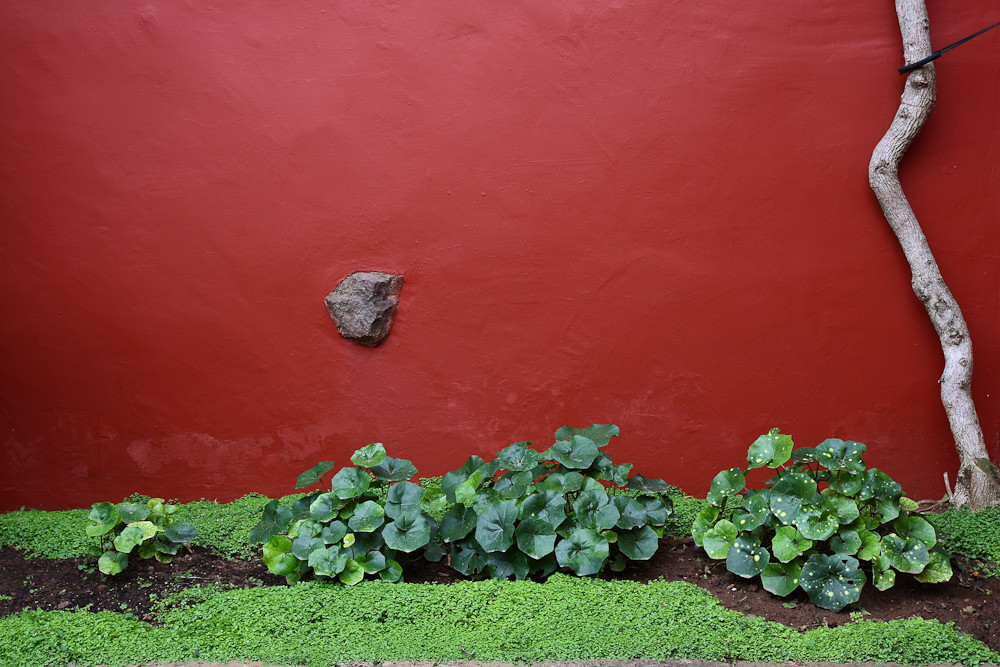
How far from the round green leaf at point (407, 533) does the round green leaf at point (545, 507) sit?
36 cm

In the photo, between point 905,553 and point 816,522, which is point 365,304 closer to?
point 816,522

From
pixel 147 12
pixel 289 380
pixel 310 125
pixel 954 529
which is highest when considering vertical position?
pixel 147 12

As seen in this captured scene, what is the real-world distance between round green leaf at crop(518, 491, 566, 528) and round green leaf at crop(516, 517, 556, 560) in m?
0.02

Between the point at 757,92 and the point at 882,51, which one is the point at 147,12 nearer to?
the point at 757,92

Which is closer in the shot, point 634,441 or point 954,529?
point 954,529

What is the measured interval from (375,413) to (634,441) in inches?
49.7

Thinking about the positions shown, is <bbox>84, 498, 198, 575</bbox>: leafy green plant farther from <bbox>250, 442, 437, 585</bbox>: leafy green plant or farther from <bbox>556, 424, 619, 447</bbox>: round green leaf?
<bbox>556, 424, 619, 447</bbox>: round green leaf

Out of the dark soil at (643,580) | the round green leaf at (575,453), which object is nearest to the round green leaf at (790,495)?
the dark soil at (643,580)

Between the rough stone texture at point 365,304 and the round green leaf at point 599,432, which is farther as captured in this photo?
the rough stone texture at point 365,304

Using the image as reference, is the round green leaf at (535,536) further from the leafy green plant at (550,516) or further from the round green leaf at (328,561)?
the round green leaf at (328,561)

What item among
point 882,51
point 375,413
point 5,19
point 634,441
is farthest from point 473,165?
point 5,19

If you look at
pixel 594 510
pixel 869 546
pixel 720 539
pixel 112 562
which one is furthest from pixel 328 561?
pixel 869 546

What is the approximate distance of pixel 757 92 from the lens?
139 inches

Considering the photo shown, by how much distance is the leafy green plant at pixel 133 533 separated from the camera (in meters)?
2.91
